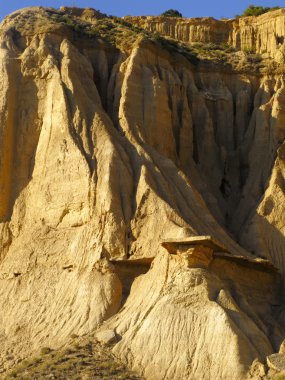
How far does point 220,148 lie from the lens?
171ft

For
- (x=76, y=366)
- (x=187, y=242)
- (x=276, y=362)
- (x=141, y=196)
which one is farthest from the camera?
(x=141, y=196)

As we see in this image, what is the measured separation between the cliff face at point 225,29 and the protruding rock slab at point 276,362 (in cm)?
2471

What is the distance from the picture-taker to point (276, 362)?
36344 mm

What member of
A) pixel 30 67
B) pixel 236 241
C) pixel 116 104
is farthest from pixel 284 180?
pixel 30 67

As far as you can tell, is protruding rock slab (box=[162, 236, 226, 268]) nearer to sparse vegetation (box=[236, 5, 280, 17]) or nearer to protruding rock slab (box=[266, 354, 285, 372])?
protruding rock slab (box=[266, 354, 285, 372])

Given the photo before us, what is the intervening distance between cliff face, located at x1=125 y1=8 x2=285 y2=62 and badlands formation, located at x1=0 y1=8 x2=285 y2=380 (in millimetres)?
1168

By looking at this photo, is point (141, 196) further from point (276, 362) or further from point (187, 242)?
point (276, 362)

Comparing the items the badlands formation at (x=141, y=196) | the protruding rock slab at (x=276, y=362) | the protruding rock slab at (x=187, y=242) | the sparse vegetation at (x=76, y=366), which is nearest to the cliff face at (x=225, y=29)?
the badlands formation at (x=141, y=196)

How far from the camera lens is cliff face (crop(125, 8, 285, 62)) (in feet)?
192

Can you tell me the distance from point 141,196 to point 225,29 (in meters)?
19.1

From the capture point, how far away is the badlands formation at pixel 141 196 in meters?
39.0

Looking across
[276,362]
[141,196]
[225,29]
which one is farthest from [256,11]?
[276,362]

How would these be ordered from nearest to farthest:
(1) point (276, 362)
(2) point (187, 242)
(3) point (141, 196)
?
1. (1) point (276, 362)
2. (2) point (187, 242)
3. (3) point (141, 196)

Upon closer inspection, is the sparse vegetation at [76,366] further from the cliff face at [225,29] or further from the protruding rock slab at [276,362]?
the cliff face at [225,29]
